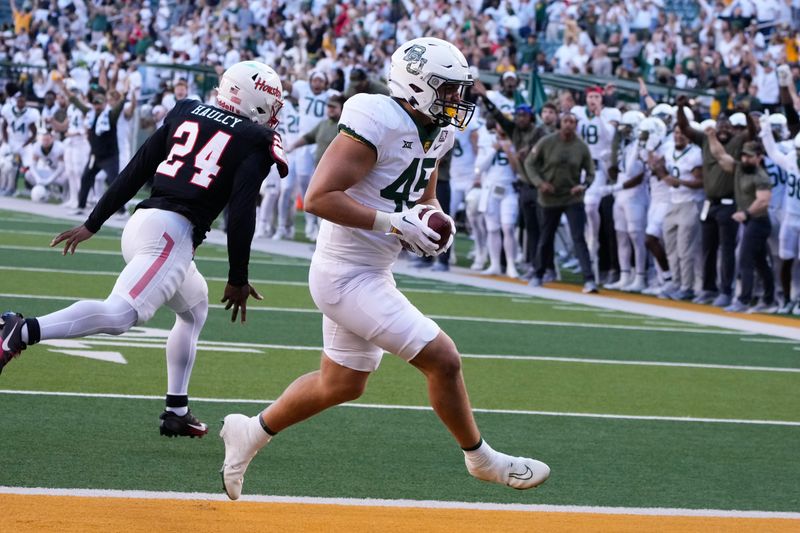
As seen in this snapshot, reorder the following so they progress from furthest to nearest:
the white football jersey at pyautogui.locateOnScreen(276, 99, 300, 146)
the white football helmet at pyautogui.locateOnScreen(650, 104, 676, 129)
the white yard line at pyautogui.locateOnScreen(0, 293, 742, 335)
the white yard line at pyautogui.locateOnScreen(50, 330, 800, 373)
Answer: the white football jersey at pyautogui.locateOnScreen(276, 99, 300, 146) → the white football helmet at pyautogui.locateOnScreen(650, 104, 676, 129) → the white yard line at pyautogui.locateOnScreen(0, 293, 742, 335) → the white yard line at pyautogui.locateOnScreen(50, 330, 800, 373)

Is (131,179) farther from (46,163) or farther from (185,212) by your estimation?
(46,163)

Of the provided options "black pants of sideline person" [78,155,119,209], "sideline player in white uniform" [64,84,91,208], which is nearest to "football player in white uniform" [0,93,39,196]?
"sideline player in white uniform" [64,84,91,208]

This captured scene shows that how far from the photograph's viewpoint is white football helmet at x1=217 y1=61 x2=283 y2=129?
6.43m

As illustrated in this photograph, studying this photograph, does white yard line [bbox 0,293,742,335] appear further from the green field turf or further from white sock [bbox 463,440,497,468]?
white sock [bbox 463,440,497,468]

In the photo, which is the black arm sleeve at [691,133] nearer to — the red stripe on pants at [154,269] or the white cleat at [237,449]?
the red stripe on pants at [154,269]

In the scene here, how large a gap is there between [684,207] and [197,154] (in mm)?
9010

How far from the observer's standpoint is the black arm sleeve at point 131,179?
6305mm

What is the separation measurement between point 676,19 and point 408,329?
20.1 metres

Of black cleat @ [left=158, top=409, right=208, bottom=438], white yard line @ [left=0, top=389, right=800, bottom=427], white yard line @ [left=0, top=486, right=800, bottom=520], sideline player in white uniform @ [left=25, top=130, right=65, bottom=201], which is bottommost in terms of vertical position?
sideline player in white uniform @ [left=25, top=130, right=65, bottom=201]

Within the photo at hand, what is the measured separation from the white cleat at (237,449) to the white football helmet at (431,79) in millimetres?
1331

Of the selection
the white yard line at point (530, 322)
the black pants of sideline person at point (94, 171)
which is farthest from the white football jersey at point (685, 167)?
the black pants of sideline person at point (94, 171)

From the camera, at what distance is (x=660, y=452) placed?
22.5 feet

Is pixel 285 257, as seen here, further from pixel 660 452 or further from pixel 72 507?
pixel 72 507

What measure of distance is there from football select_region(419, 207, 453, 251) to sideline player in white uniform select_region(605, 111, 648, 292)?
1019 centimetres
